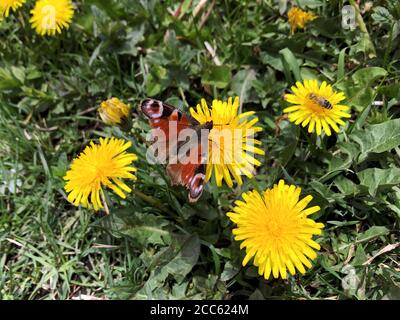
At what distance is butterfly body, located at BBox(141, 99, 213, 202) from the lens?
6.14ft

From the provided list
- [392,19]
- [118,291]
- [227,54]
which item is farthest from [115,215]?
[392,19]

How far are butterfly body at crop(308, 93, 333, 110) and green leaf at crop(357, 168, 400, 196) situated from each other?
444 millimetres

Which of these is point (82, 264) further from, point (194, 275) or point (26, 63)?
point (26, 63)

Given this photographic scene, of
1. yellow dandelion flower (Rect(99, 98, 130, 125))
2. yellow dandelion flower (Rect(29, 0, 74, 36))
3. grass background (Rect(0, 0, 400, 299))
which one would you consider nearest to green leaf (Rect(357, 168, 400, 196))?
grass background (Rect(0, 0, 400, 299))

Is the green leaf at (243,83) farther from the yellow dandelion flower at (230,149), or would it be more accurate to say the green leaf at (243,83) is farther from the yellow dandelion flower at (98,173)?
the yellow dandelion flower at (98,173)

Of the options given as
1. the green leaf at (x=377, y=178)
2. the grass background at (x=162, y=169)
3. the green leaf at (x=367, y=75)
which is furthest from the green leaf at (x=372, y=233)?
the green leaf at (x=367, y=75)

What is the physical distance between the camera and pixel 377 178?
2.25m

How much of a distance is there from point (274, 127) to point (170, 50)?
83 centimetres

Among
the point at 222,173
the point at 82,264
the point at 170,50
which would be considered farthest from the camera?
the point at 170,50

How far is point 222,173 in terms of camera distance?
6.64ft

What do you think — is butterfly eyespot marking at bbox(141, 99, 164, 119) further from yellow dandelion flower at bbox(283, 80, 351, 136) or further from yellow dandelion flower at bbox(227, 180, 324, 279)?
yellow dandelion flower at bbox(283, 80, 351, 136)

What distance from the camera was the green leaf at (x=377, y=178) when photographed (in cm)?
219

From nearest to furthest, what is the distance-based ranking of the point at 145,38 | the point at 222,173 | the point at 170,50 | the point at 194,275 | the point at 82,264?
the point at 222,173
the point at 194,275
the point at 82,264
the point at 170,50
the point at 145,38

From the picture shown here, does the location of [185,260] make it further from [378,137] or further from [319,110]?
[378,137]
